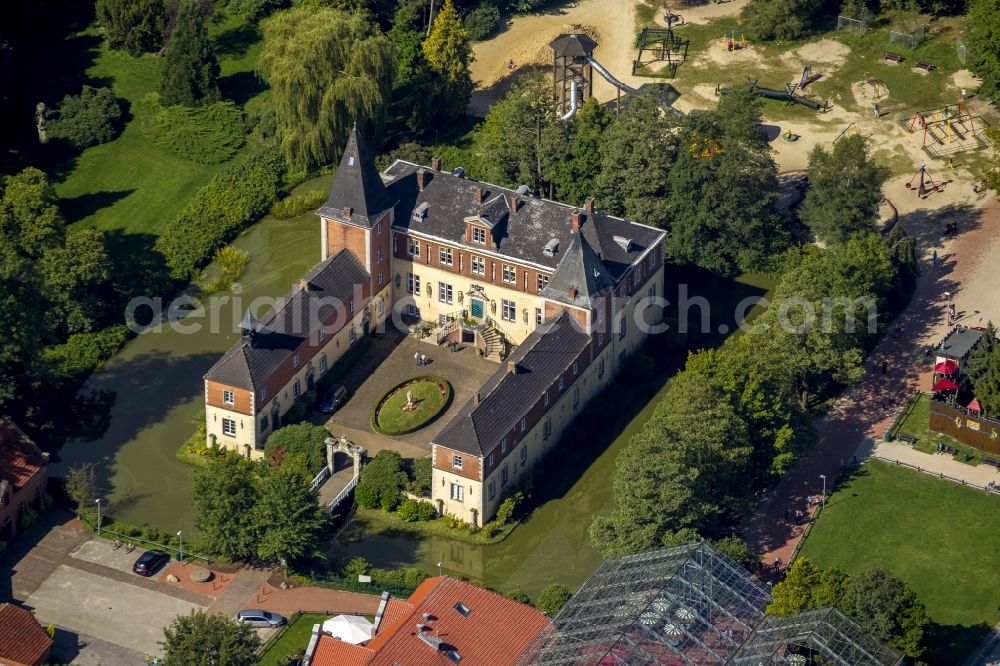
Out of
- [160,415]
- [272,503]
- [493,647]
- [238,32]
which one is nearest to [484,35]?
[238,32]

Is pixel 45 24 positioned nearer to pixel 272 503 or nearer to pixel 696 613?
pixel 272 503

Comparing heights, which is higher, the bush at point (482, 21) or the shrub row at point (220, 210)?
the bush at point (482, 21)

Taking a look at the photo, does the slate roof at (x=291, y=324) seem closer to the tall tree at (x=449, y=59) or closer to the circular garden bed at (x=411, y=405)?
the circular garden bed at (x=411, y=405)

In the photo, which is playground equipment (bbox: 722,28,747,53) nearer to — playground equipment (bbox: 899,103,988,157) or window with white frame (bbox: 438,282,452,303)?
playground equipment (bbox: 899,103,988,157)

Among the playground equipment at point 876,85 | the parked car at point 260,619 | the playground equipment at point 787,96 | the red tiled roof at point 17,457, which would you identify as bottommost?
the parked car at point 260,619

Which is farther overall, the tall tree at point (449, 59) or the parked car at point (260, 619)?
the tall tree at point (449, 59)

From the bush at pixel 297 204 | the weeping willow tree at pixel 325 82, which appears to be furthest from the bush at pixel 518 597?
the weeping willow tree at pixel 325 82
